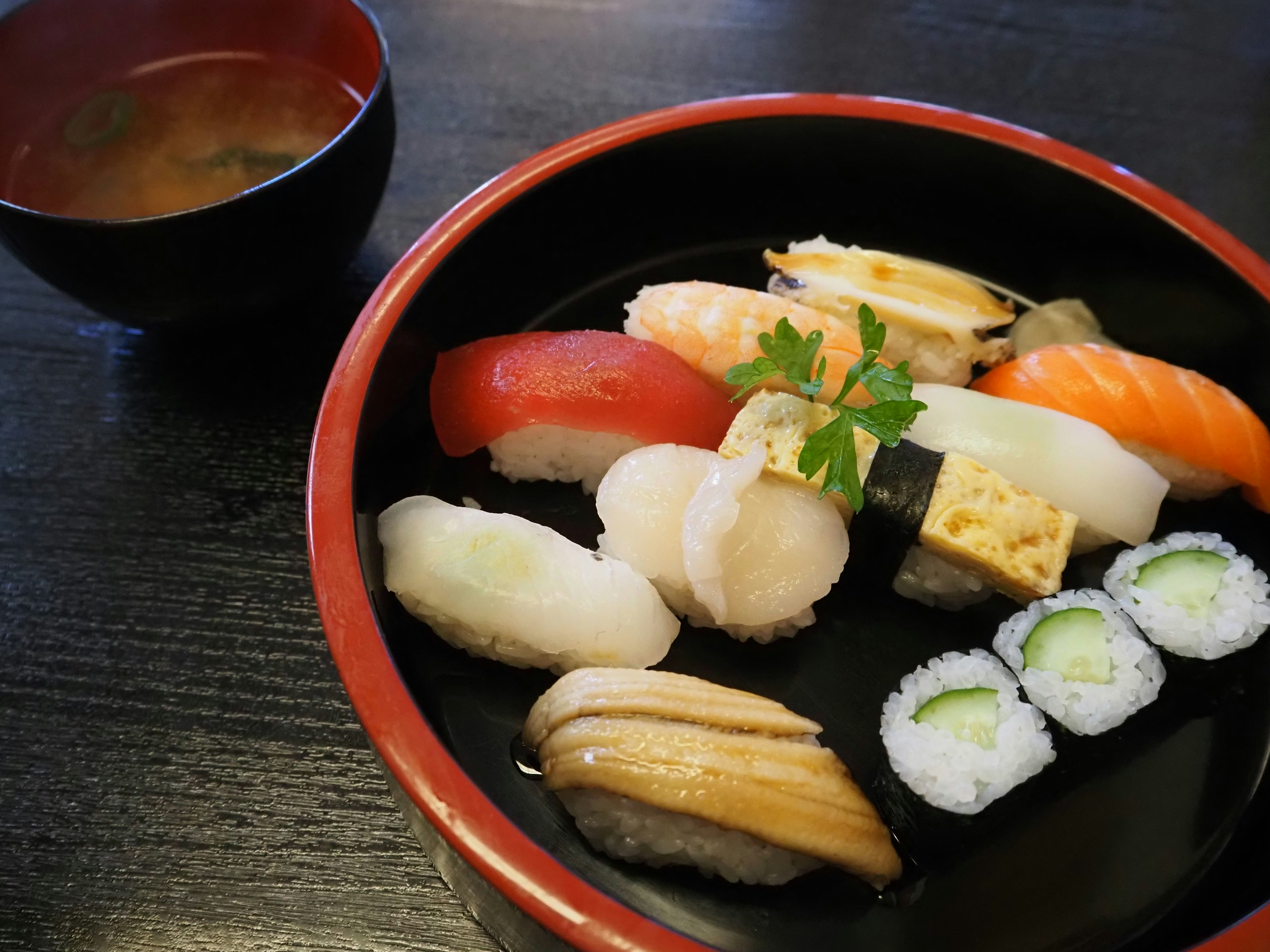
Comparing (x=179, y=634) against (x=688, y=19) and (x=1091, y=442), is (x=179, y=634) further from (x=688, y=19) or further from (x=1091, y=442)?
(x=688, y=19)

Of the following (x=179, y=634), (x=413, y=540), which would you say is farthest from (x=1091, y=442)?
(x=179, y=634)

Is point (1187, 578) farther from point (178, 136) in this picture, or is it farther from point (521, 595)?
point (178, 136)

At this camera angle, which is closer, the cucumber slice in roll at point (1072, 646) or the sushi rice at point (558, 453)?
the cucumber slice in roll at point (1072, 646)

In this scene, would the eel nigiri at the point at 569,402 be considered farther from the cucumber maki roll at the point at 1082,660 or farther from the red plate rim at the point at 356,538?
the cucumber maki roll at the point at 1082,660

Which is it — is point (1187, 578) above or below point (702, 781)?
above

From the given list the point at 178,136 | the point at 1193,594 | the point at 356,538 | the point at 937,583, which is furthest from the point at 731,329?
the point at 178,136

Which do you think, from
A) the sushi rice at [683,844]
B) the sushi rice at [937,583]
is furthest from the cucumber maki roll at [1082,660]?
the sushi rice at [683,844]

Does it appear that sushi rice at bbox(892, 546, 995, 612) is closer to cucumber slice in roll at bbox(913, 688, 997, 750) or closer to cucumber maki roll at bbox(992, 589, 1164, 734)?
cucumber maki roll at bbox(992, 589, 1164, 734)
